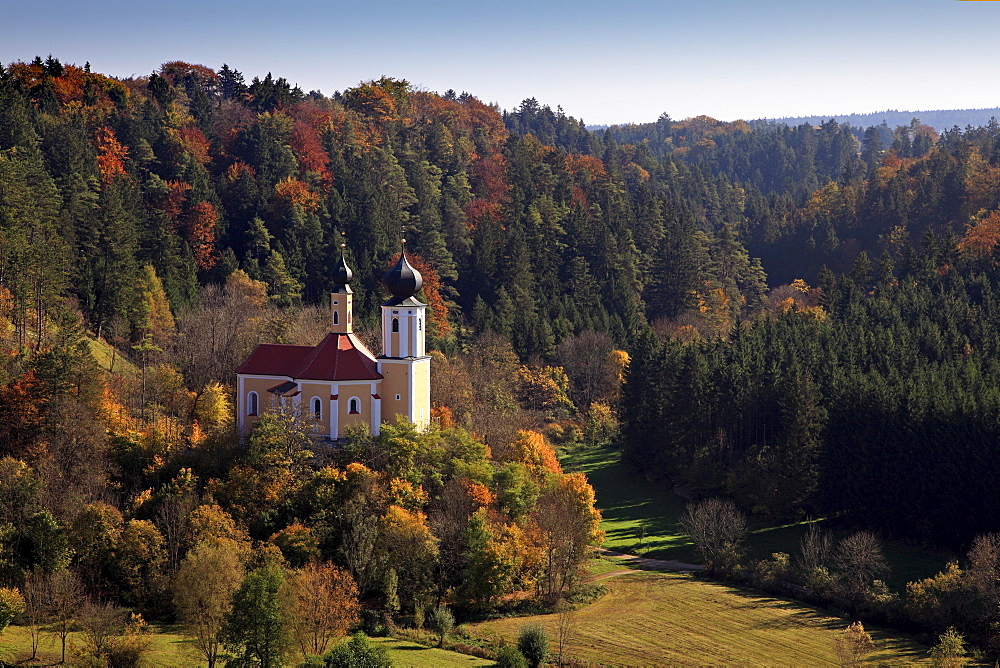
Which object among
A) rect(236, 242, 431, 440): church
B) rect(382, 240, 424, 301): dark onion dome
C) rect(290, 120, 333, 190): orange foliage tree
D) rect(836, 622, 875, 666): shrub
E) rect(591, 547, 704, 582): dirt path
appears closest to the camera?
rect(836, 622, 875, 666): shrub

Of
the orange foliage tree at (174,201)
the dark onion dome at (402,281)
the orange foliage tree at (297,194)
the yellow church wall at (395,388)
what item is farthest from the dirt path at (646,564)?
the orange foliage tree at (297,194)

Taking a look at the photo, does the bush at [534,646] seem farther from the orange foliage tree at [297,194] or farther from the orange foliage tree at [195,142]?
the orange foliage tree at [195,142]

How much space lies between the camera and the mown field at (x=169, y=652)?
39812 millimetres

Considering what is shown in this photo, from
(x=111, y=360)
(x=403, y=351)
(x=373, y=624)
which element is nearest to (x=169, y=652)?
(x=373, y=624)

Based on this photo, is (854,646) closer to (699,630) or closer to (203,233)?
(699,630)

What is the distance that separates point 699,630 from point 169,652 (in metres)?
19.5

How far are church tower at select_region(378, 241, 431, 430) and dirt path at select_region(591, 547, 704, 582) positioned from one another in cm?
1126

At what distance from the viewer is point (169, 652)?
41594 millimetres

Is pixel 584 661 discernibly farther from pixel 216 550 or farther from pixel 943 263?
pixel 943 263

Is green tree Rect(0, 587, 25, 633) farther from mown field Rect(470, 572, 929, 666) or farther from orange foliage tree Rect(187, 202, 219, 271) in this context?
orange foliage tree Rect(187, 202, 219, 271)

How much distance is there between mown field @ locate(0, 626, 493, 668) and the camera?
39812mm

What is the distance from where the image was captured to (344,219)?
96.2 m

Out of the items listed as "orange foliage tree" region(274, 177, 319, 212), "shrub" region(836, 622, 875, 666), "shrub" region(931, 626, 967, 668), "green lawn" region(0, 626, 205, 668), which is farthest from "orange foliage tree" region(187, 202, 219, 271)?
"shrub" region(931, 626, 967, 668)

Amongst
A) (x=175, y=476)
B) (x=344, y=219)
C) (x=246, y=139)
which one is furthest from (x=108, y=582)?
(x=246, y=139)
